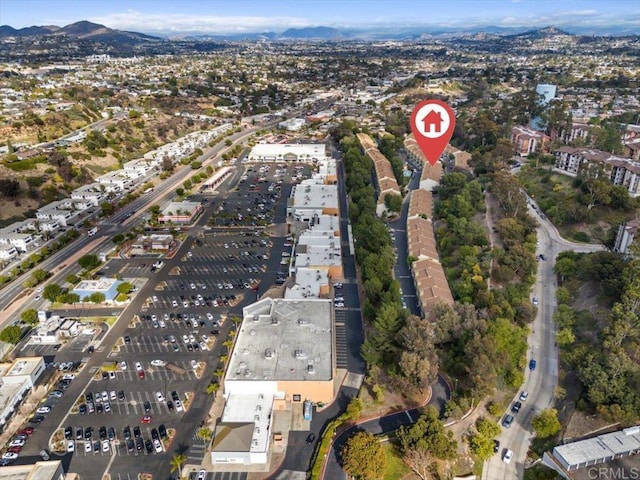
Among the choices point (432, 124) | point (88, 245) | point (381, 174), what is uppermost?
point (432, 124)

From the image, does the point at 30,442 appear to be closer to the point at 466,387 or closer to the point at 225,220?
the point at 466,387

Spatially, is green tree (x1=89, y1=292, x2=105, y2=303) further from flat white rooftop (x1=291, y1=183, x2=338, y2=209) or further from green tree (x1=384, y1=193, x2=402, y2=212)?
green tree (x1=384, y1=193, x2=402, y2=212)

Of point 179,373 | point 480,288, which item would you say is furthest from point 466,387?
point 179,373

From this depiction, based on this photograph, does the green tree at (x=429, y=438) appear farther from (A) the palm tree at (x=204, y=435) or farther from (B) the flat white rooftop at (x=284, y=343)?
(A) the palm tree at (x=204, y=435)

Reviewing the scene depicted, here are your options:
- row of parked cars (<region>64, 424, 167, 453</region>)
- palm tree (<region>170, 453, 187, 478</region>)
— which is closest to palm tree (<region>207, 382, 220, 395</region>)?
row of parked cars (<region>64, 424, 167, 453</region>)

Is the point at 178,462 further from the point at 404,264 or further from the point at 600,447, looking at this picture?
the point at 404,264

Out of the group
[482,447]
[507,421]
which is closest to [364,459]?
[482,447]
